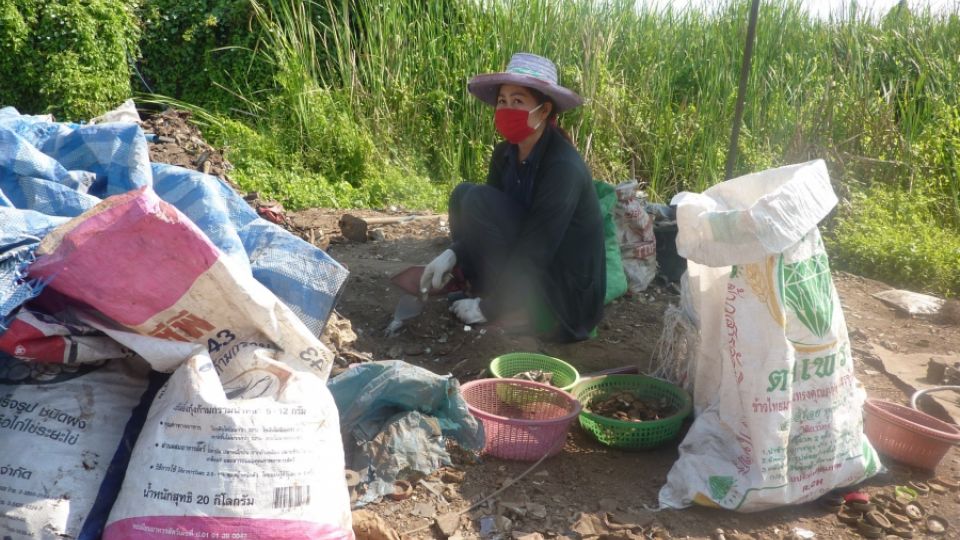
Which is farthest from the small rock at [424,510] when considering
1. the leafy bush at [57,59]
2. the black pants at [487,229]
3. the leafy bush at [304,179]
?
the leafy bush at [57,59]

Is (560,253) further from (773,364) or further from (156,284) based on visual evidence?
(156,284)

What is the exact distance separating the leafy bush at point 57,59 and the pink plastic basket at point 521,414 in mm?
5145

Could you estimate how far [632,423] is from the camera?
2822 millimetres

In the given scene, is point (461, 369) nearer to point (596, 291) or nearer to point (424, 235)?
point (596, 291)

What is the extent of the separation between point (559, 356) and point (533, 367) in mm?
505

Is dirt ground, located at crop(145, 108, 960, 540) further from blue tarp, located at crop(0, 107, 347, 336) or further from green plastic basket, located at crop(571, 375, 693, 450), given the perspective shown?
blue tarp, located at crop(0, 107, 347, 336)

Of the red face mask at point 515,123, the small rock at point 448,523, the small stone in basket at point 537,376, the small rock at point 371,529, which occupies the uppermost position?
the red face mask at point 515,123

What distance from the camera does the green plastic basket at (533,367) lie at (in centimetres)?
322

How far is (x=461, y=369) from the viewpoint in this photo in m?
3.57

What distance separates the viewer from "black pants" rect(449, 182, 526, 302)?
3.83m

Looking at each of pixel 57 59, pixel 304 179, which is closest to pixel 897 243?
pixel 304 179

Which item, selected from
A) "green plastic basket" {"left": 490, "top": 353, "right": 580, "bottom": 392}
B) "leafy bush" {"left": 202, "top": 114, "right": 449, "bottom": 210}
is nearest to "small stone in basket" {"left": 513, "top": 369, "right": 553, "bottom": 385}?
"green plastic basket" {"left": 490, "top": 353, "right": 580, "bottom": 392}

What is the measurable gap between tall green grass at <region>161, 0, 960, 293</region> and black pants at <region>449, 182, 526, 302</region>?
2.64 meters

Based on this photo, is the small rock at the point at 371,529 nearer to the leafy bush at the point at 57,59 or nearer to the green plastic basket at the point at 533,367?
the green plastic basket at the point at 533,367
